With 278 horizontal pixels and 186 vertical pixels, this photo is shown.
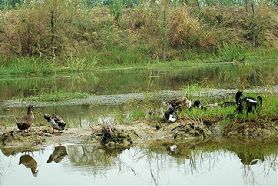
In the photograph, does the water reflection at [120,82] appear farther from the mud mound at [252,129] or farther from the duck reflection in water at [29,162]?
the duck reflection in water at [29,162]

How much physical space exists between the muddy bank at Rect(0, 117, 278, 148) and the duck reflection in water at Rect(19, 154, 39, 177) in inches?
32.5

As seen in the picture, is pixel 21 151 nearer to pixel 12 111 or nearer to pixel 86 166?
pixel 86 166

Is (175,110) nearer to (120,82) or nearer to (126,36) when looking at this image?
(120,82)

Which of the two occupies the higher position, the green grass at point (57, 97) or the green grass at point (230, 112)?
the green grass at point (230, 112)

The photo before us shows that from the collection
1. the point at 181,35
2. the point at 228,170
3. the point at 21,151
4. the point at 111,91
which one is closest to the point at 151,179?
the point at 228,170

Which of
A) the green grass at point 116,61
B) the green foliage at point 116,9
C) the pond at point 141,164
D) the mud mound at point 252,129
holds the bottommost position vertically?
the green grass at point 116,61

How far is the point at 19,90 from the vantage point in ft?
87.5

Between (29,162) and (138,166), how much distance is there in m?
2.38

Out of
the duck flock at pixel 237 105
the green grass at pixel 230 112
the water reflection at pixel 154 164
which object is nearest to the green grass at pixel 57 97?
the duck flock at pixel 237 105

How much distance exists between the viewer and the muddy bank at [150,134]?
12391mm

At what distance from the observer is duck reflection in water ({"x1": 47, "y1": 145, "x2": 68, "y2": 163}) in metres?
11.4

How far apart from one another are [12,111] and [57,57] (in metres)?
20.8

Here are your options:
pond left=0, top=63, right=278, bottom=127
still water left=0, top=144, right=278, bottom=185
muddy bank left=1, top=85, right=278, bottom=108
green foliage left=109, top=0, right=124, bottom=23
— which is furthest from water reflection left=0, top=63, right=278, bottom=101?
green foliage left=109, top=0, right=124, bottom=23

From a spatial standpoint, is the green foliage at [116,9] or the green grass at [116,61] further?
the green foliage at [116,9]
